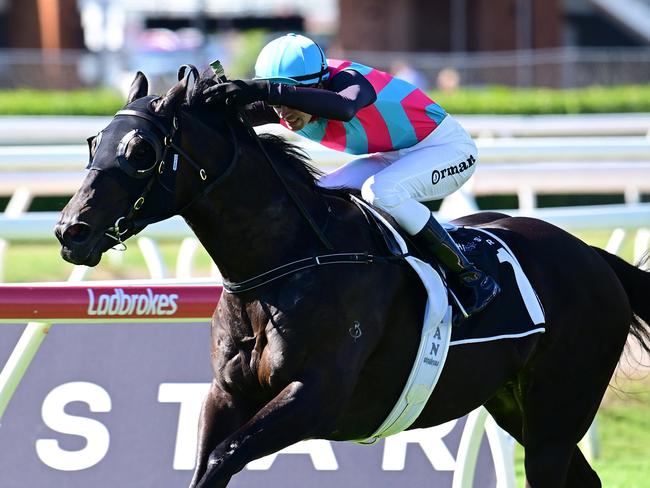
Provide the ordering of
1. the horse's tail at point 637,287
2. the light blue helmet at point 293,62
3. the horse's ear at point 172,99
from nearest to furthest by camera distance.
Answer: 1. the horse's ear at point 172,99
2. the light blue helmet at point 293,62
3. the horse's tail at point 637,287

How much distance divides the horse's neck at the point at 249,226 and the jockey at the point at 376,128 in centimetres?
24

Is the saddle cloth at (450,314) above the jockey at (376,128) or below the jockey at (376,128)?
below

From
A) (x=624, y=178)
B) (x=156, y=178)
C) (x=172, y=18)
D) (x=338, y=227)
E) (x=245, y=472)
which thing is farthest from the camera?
(x=172, y=18)

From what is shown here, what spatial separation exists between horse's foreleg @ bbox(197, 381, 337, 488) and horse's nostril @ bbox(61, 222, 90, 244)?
2.25 feet

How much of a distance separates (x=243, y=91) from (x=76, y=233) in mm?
624

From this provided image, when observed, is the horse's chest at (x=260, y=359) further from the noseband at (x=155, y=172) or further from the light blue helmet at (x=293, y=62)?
the light blue helmet at (x=293, y=62)

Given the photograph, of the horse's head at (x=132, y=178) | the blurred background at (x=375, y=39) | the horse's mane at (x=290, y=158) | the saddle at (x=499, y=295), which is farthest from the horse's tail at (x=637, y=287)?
the blurred background at (x=375, y=39)

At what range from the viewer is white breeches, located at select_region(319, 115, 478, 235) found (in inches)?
160

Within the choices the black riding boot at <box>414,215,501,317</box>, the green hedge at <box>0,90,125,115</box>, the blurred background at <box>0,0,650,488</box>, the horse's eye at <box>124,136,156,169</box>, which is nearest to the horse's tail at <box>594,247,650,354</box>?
the blurred background at <box>0,0,650,488</box>

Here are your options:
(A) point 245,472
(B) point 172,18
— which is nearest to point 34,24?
(B) point 172,18

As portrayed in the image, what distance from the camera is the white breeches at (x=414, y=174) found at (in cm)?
406

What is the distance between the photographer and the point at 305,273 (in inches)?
150

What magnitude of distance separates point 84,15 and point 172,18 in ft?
18.1

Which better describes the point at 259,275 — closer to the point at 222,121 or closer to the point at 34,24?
the point at 222,121
